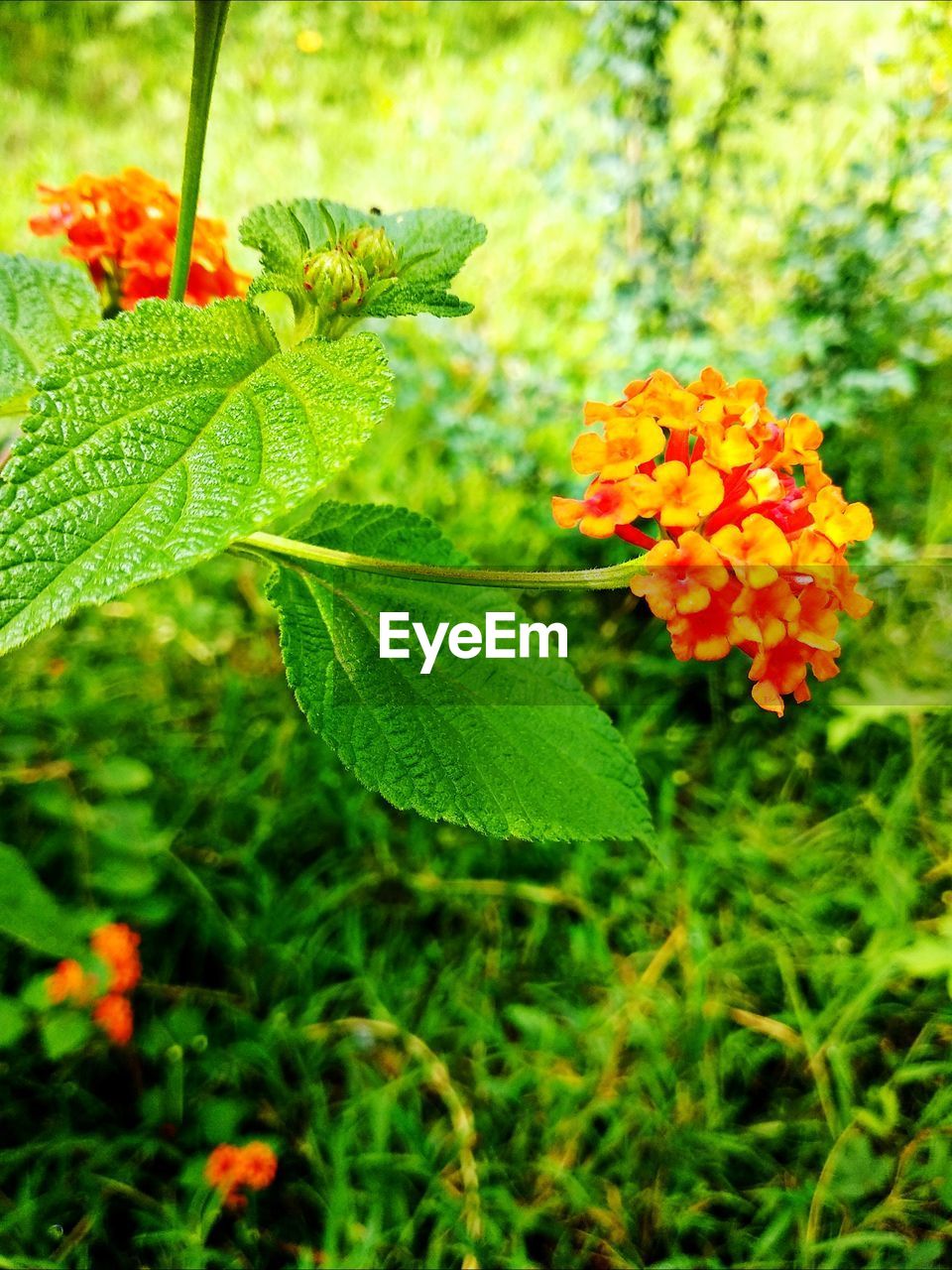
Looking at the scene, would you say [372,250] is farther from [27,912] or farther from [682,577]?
[27,912]

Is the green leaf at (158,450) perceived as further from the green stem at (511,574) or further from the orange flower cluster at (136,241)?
the orange flower cluster at (136,241)

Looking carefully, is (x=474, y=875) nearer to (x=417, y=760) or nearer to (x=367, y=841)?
(x=367, y=841)

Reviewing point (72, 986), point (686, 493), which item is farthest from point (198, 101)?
point (72, 986)

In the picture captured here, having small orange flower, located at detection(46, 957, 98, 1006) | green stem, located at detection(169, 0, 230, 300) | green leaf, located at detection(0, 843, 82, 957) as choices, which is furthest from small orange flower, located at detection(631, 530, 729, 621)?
small orange flower, located at detection(46, 957, 98, 1006)

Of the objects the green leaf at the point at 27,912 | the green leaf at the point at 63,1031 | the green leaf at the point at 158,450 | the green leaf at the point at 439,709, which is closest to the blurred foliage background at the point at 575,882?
the green leaf at the point at 63,1031

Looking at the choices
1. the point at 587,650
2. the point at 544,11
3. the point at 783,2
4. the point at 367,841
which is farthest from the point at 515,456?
the point at 544,11

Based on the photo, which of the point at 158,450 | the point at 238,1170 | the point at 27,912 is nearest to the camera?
the point at 158,450
